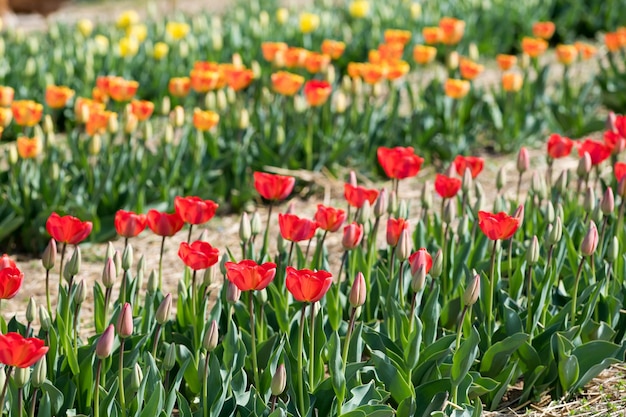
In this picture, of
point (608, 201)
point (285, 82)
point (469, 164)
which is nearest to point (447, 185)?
point (469, 164)

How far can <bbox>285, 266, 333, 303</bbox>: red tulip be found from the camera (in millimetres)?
2453

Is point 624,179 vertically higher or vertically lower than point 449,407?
higher

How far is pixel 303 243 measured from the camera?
→ 450 cm

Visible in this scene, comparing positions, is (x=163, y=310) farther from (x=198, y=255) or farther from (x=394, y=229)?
(x=394, y=229)

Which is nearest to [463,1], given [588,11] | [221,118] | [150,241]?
[588,11]

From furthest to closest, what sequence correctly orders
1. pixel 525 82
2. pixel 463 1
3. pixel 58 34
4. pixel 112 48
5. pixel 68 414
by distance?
1. pixel 463 1
2. pixel 58 34
3. pixel 112 48
4. pixel 525 82
5. pixel 68 414

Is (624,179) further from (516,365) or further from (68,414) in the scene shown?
(68,414)

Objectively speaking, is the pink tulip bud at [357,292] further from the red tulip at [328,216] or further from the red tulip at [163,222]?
the red tulip at [163,222]

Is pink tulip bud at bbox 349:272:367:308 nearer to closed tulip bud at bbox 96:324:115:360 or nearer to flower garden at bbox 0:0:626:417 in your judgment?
flower garden at bbox 0:0:626:417

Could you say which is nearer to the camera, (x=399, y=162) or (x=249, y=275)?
(x=249, y=275)

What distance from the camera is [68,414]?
2.63m

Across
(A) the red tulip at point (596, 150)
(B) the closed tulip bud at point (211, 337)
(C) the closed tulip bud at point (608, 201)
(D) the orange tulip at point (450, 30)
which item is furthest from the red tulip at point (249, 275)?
(D) the orange tulip at point (450, 30)

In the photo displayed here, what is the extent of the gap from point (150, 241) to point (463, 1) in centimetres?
509

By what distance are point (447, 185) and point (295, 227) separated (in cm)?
75
